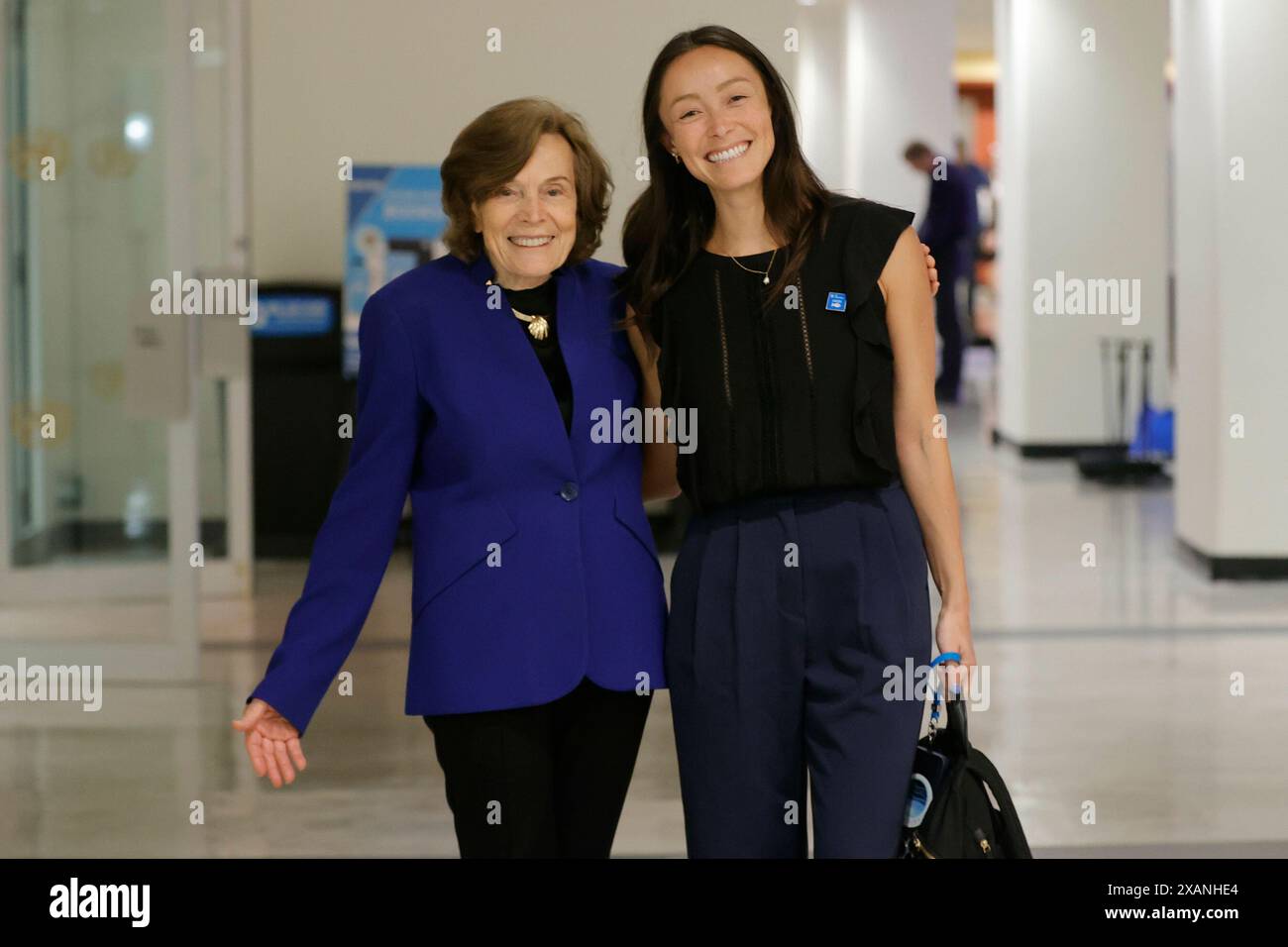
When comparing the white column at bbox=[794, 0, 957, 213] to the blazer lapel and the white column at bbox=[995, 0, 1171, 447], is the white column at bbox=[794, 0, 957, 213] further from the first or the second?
the blazer lapel

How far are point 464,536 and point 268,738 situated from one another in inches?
16.2

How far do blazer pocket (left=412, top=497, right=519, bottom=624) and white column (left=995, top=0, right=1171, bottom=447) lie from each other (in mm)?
9612

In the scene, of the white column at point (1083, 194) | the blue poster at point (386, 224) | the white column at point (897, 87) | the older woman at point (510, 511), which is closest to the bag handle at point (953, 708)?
the older woman at point (510, 511)

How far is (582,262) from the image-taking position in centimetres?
248

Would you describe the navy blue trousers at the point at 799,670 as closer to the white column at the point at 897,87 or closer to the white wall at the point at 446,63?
the white wall at the point at 446,63

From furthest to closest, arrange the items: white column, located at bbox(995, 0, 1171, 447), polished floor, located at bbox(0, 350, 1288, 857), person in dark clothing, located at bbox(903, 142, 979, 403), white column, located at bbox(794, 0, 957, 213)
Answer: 1. white column, located at bbox(794, 0, 957, 213)
2. person in dark clothing, located at bbox(903, 142, 979, 403)
3. white column, located at bbox(995, 0, 1171, 447)
4. polished floor, located at bbox(0, 350, 1288, 857)

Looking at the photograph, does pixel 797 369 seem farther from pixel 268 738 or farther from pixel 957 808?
pixel 268 738

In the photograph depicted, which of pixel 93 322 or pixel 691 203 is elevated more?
pixel 93 322

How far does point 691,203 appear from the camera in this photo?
2.45 metres

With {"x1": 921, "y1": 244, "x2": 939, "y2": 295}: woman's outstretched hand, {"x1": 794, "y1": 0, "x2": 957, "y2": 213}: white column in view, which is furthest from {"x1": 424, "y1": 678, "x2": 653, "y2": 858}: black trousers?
{"x1": 794, "y1": 0, "x2": 957, "y2": 213}: white column

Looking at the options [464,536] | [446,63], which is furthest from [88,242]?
[464,536]

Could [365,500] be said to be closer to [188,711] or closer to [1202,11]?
[188,711]

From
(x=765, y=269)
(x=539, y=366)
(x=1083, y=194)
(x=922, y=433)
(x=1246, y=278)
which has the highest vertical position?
(x=1083, y=194)

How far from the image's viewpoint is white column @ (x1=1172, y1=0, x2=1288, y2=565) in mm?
7371
